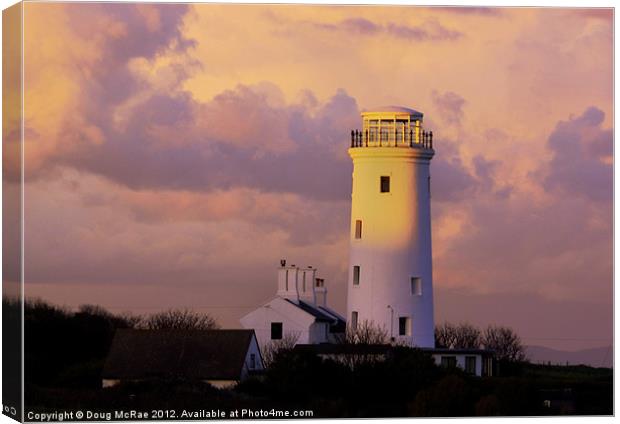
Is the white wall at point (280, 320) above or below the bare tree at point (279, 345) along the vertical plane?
above

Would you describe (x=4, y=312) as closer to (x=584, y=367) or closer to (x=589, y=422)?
(x=589, y=422)

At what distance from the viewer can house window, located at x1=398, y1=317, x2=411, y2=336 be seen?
166 ft

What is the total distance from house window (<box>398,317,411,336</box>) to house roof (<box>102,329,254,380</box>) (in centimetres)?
373

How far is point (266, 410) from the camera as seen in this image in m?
37.6

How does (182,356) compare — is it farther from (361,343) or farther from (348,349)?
(361,343)

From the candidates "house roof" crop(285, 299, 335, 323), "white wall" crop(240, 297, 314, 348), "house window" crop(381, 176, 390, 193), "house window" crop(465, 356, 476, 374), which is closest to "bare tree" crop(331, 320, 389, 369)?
"white wall" crop(240, 297, 314, 348)

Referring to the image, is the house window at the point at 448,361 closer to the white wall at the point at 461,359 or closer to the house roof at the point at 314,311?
the white wall at the point at 461,359

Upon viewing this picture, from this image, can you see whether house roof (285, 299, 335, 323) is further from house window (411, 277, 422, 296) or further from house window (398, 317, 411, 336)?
house window (411, 277, 422, 296)

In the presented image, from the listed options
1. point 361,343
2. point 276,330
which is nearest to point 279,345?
point 276,330

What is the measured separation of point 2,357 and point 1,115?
3498mm

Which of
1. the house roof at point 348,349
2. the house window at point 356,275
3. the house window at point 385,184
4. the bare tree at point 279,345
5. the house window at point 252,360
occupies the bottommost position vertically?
the house window at point 252,360

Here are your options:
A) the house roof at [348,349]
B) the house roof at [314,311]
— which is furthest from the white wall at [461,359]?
the house roof at [314,311]

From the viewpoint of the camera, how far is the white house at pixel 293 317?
172ft

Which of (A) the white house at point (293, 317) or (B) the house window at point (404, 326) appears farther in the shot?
(A) the white house at point (293, 317)
